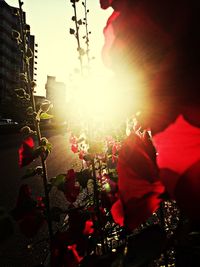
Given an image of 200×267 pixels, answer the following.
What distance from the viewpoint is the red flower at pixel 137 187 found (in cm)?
28

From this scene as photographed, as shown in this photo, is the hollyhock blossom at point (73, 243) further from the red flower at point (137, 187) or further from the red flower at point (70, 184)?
the red flower at point (137, 187)

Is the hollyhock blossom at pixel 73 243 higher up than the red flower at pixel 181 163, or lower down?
lower down

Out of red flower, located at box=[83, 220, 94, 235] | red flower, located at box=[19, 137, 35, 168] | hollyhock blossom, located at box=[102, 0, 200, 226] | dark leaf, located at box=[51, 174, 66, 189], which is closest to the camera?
hollyhock blossom, located at box=[102, 0, 200, 226]

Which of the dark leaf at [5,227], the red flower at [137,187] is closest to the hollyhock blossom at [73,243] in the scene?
the dark leaf at [5,227]

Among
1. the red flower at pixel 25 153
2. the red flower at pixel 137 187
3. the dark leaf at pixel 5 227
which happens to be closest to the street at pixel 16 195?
the dark leaf at pixel 5 227

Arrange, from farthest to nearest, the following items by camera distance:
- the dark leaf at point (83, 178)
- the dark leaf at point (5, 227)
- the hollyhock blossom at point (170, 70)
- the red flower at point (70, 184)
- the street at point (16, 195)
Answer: the street at point (16, 195) < the dark leaf at point (83, 178) < the red flower at point (70, 184) < the dark leaf at point (5, 227) < the hollyhock blossom at point (170, 70)

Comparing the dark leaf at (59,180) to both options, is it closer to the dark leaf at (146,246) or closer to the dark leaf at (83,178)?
the dark leaf at (83,178)

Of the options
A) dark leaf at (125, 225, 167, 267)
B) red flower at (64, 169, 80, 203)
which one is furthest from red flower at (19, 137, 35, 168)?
dark leaf at (125, 225, 167, 267)

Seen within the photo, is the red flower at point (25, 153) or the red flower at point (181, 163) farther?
the red flower at point (25, 153)

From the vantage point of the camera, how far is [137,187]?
0.28m

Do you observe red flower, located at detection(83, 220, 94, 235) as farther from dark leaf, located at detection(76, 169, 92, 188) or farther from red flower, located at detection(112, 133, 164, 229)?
dark leaf, located at detection(76, 169, 92, 188)

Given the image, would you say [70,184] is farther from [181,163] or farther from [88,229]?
[181,163]

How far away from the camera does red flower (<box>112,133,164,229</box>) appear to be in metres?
0.28

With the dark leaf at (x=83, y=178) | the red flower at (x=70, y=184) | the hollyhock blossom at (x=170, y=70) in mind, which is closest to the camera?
the hollyhock blossom at (x=170, y=70)
